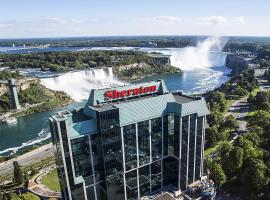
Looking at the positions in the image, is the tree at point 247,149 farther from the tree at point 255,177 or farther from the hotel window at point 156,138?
the hotel window at point 156,138

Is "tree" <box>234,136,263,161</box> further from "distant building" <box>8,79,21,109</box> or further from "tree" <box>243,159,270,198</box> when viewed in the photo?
"distant building" <box>8,79,21,109</box>

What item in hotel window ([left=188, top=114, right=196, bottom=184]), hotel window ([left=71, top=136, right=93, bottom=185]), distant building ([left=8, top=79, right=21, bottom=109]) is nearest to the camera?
hotel window ([left=71, top=136, right=93, bottom=185])

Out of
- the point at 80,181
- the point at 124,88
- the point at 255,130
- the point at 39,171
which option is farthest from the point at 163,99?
the point at 39,171

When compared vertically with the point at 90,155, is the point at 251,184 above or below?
below

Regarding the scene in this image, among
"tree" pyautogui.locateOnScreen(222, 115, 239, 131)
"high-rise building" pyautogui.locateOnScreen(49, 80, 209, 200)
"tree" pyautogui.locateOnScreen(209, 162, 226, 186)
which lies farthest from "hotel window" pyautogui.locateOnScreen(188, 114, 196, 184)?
"tree" pyautogui.locateOnScreen(222, 115, 239, 131)

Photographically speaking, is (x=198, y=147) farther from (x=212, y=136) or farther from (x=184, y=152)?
(x=212, y=136)

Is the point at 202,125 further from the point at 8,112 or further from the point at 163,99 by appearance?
the point at 8,112

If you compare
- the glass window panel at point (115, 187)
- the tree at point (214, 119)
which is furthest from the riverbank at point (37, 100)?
the glass window panel at point (115, 187)
